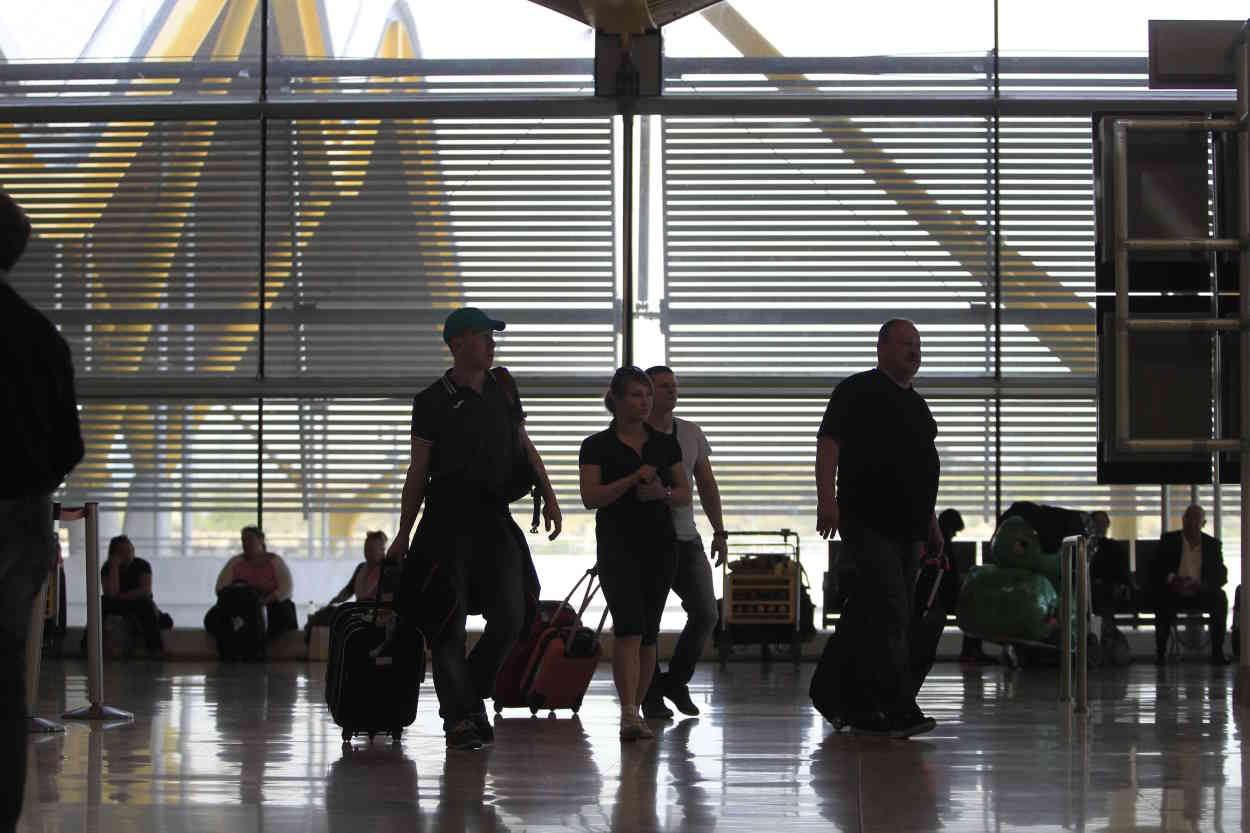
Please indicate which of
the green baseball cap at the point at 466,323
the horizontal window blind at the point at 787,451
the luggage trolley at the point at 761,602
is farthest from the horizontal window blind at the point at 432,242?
the green baseball cap at the point at 466,323

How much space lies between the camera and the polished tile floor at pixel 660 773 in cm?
432

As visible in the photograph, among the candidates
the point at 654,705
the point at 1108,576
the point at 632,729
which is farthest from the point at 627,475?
the point at 1108,576

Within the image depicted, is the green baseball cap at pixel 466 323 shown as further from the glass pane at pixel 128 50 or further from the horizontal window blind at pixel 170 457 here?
the glass pane at pixel 128 50

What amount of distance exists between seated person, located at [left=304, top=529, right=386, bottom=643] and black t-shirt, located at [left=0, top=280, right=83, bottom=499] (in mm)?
8601

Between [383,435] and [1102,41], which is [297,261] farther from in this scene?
[1102,41]

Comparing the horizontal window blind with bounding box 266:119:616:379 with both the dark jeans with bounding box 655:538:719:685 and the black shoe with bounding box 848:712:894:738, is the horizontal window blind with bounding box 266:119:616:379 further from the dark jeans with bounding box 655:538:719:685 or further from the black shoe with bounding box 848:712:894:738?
the black shoe with bounding box 848:712:894:738

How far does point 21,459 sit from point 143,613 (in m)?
10.1

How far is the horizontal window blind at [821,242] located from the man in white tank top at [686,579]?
19.3ft

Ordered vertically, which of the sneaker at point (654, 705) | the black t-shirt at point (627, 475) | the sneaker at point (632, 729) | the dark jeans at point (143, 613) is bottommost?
the dark jeans at point (143, 613)

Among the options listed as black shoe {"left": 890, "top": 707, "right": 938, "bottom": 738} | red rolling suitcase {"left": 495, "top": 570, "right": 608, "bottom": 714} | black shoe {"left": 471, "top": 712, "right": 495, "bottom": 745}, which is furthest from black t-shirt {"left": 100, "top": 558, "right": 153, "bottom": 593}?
black shoe {"left": 890, "top": 707, "right": 938, "bottom": 738}

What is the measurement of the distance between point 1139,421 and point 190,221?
8.84m

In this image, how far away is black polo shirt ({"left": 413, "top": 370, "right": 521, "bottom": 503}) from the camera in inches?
234

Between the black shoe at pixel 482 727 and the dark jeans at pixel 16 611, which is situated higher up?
the dark jeans at pixel 16 611

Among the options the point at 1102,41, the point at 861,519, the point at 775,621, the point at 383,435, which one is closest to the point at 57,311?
the point at 383,435
